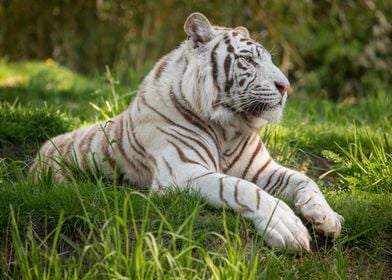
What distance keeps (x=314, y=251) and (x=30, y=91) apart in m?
4.50

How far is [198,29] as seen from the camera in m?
4.42

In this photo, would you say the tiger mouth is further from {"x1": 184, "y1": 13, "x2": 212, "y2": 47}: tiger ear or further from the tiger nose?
{"x1": 184, "y1": 13, "x2": 212, "y2": 47}: tiger ear

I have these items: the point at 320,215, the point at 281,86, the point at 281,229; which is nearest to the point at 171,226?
the point at 281,229

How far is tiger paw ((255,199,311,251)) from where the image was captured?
364 centimetres

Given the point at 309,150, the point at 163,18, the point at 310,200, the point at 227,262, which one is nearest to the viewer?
the point at 227,262

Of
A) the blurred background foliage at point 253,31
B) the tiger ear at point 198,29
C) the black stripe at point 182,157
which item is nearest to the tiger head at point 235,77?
the tiger ear at point 198,29

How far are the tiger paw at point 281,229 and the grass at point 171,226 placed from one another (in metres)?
0.05

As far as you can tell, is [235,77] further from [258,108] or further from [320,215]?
[320,215]

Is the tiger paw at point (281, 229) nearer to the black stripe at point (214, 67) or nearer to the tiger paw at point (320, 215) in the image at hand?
the tiger paw at point (320, 215)

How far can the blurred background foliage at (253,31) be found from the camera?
12.0 metres

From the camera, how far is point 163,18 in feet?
42.6

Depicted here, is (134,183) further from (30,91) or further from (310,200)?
(30,91)

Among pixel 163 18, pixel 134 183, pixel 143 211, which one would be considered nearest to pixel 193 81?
pixel 134 183

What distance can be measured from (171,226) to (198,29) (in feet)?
4.69
